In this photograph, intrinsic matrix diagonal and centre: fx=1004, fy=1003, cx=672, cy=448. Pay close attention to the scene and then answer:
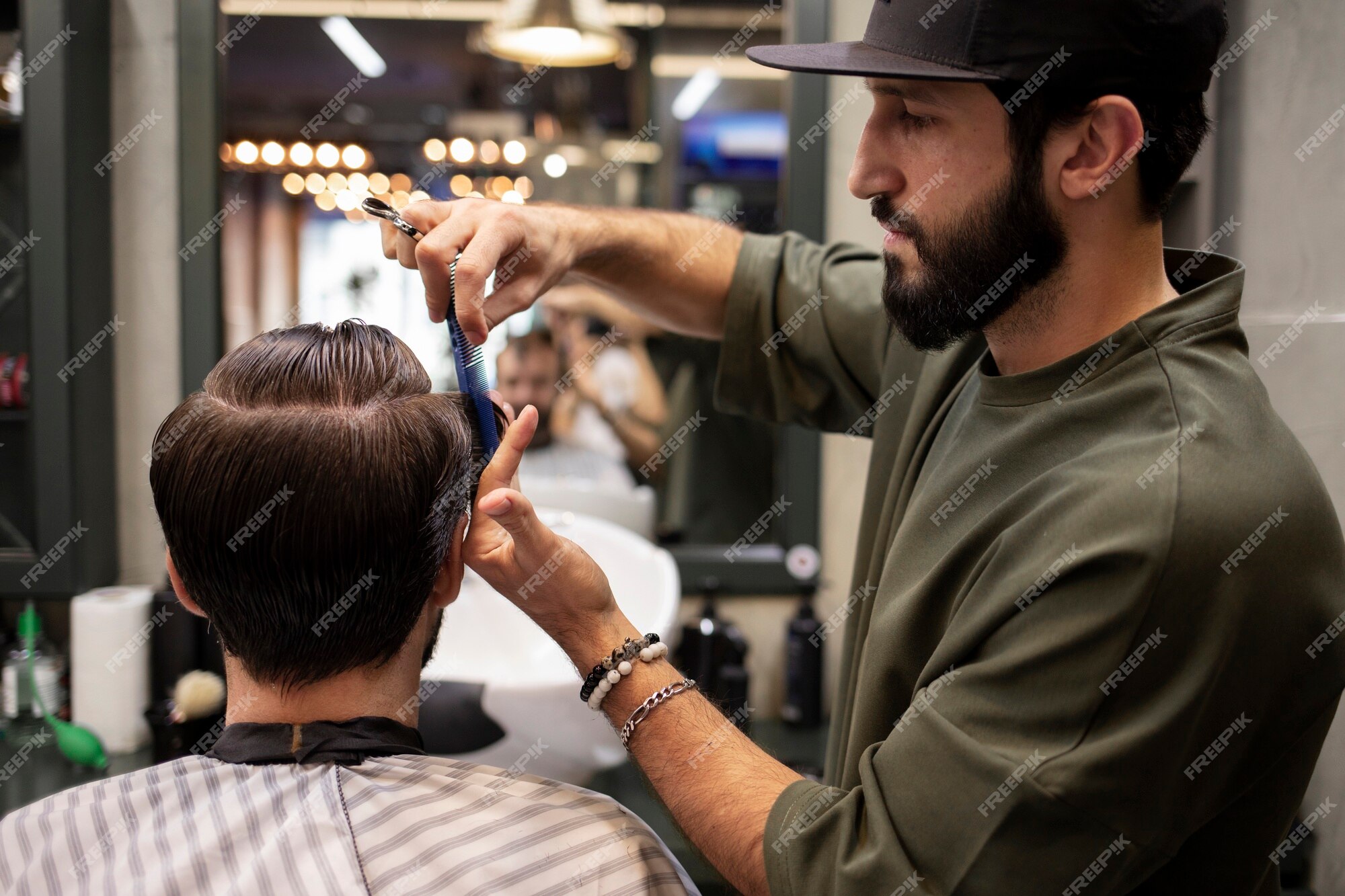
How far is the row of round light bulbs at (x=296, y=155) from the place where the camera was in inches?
96.2

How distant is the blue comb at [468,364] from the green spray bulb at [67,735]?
4.69ft

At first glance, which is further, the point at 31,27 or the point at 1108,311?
the point at 31,27

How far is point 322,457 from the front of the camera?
39.8 inches

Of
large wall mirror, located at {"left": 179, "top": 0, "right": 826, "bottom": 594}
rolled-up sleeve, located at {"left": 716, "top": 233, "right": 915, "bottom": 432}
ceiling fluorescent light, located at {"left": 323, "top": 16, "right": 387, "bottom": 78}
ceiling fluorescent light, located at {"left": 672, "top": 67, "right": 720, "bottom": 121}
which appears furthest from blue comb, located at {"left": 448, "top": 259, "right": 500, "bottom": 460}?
ceiling fluorescent light, located at {"left": 323, "top": 16, "right": 387, "bottom": 78}

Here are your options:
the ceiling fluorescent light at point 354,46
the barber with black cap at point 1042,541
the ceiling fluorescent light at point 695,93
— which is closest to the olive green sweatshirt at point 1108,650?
the barber with black cap at point 1042,541

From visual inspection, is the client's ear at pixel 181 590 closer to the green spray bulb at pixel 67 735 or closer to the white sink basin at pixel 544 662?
the white sink basin at pixel 544 662

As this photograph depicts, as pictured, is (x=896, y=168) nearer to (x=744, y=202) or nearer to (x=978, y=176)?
(x=978, y=176)

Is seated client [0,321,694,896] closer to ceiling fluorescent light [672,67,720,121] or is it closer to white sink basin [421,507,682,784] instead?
white sink basin [421,507,682,784]

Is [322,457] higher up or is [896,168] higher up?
[896,168]

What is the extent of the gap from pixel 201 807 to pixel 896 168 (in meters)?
1.05

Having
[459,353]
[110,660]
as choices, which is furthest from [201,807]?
[110,660]

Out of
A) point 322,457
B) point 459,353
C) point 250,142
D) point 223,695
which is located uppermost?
point 250,142

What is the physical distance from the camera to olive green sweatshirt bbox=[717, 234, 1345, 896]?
0.88m

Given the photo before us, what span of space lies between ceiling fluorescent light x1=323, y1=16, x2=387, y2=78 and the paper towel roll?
183cm
